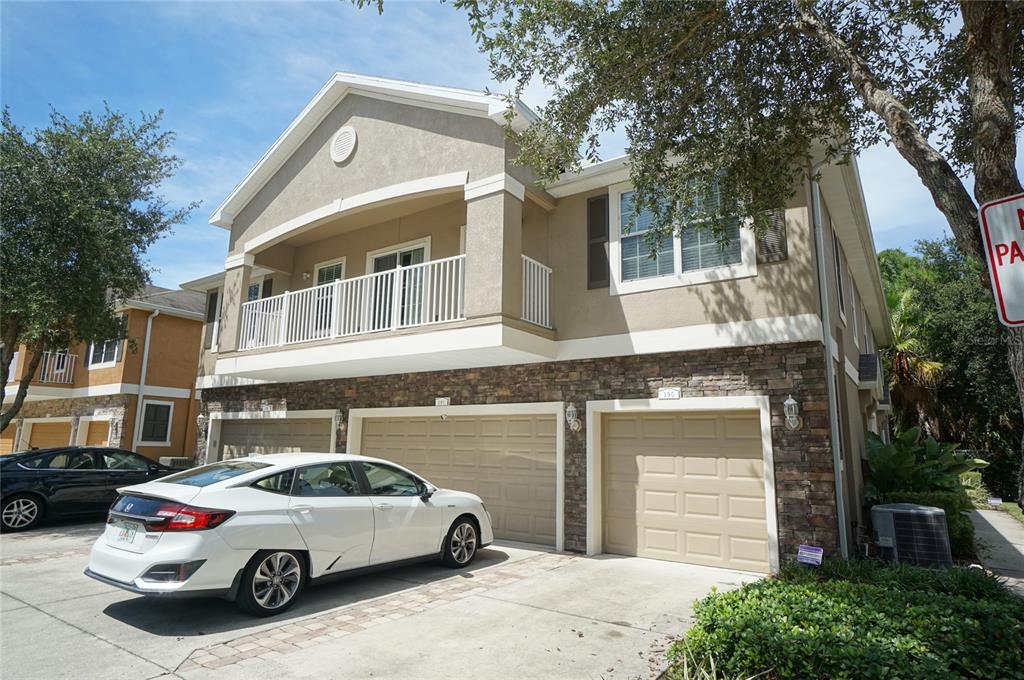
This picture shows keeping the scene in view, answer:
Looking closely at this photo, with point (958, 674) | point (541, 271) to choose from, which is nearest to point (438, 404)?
point (541, 271)

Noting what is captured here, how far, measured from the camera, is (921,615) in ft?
14.0

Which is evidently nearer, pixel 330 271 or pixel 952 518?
pixel 952 518

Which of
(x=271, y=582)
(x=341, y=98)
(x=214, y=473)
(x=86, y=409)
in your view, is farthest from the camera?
(x=86, y=409)

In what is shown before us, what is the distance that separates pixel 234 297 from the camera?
13023 millimetres

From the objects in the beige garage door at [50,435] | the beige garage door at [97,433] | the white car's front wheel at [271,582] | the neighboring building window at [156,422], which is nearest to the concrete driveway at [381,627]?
the white car's front wheel at [271,582]

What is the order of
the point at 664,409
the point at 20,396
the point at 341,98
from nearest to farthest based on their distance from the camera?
the point at 664,409 < the point at 341,98 < the point at 20,396

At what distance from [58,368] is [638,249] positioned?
2156 centimetres

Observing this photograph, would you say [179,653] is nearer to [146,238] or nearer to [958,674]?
[958,674]

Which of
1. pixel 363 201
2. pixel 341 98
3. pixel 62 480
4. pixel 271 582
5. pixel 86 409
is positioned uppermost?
pixel 341 98

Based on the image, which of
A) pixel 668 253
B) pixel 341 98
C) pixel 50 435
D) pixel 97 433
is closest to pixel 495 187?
pixel 668 253

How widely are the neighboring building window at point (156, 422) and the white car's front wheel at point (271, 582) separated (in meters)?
16.2

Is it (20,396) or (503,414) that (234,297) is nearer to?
(20,396)

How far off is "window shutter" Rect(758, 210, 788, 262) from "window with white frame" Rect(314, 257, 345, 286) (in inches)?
357

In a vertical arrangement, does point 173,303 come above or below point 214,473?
above
